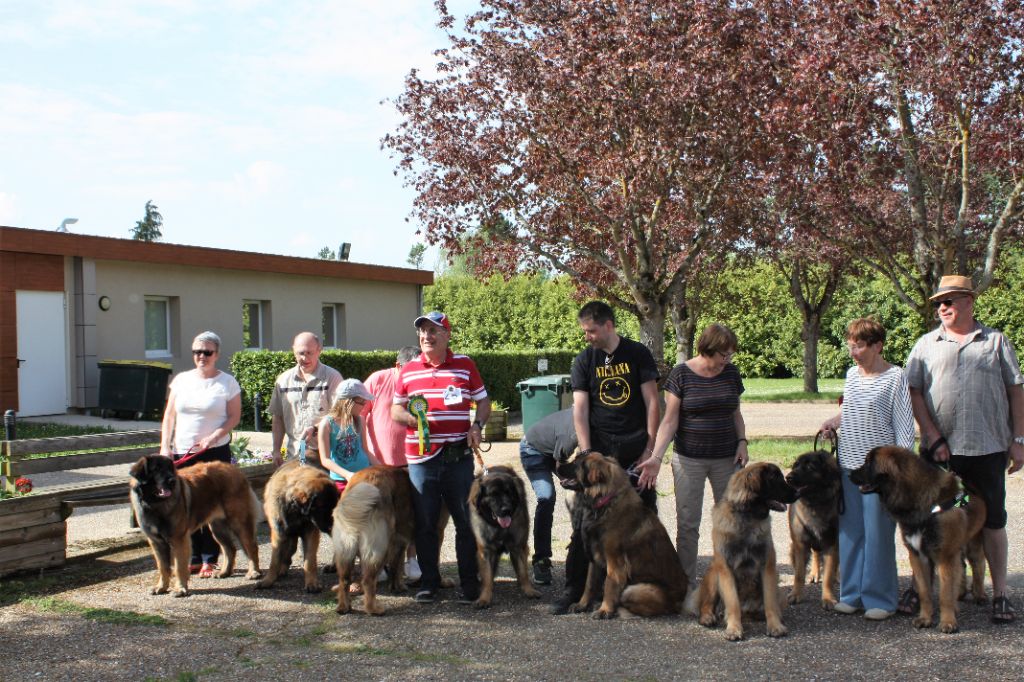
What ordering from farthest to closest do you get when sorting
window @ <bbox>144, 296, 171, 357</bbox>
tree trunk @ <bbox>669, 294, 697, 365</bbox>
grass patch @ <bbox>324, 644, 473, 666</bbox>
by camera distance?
tree trunk @ <bbox>669, 294, 697, 365</bbox> < window @ <bbox>144, 296, 171, 357</bbox> < grass patch @ <bbox>324, 644, 473, 666</bbox>

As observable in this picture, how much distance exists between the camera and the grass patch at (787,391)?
23906 millimetres

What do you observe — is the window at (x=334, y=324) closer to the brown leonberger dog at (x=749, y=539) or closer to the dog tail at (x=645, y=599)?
the dog tail at (x=645, y=599)

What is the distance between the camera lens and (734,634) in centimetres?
526

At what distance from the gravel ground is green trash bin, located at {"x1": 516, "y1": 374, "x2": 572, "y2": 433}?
8.66 m

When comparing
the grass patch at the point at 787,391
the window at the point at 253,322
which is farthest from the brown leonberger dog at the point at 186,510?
the window at the point at 253,322

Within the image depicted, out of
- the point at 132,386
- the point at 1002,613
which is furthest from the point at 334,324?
the point at 1002,613

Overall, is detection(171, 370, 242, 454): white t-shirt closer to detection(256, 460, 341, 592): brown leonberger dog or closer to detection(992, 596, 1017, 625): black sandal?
detection(256, 460, 341, 592): brown leonberger dog

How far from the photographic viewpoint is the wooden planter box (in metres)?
6.75

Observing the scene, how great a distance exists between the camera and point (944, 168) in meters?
12.9

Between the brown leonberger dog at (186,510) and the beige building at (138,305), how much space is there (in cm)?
1211

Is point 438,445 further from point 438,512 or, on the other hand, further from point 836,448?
point 836,448

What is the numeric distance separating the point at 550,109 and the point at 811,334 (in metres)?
15.3

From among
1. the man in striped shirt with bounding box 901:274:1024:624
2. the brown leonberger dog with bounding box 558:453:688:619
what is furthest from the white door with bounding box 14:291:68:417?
the man in striped shirt with bounding box 901:274:1024:624

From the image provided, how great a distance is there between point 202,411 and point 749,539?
406cm
